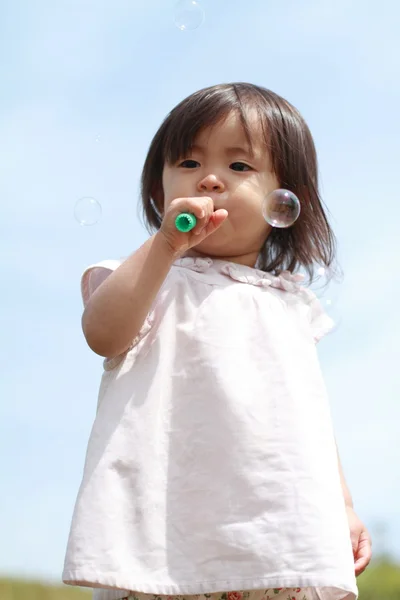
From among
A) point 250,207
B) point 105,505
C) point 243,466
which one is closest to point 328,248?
point 250,207

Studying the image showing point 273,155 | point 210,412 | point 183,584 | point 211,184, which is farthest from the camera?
point 273,155

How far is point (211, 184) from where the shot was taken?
97.8 inches

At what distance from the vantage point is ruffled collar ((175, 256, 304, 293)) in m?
2.58

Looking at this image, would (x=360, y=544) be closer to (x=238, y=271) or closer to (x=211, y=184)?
(x=238, y=271)

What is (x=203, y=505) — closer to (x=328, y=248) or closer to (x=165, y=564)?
(x=165, y=564)

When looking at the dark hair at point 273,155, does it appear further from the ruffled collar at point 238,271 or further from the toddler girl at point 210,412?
the ruffled collar at point 238,271

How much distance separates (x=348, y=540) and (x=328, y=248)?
110cm

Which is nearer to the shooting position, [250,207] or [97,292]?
[97,292]

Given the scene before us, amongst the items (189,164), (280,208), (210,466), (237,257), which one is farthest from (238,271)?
(210,466)

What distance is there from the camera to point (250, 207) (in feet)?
8.45

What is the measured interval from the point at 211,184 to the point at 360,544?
1.10 m

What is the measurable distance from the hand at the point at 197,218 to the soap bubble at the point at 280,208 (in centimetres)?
27

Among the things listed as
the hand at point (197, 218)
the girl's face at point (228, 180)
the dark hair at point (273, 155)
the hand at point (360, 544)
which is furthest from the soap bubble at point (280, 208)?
the hand at point (360, 544)

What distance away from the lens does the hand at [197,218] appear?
2.27 meters
